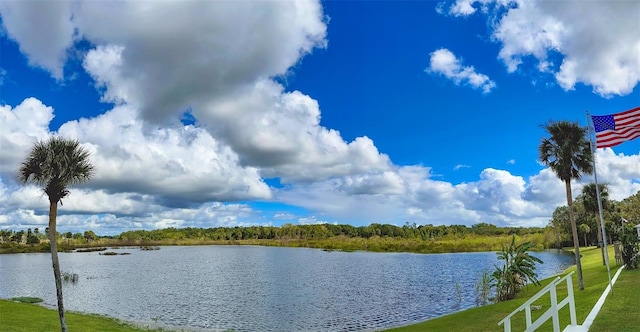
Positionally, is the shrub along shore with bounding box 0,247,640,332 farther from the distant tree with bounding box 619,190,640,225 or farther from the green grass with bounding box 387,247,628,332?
the distant tree with bounding box 619,190,640,225

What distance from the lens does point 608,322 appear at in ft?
44.9

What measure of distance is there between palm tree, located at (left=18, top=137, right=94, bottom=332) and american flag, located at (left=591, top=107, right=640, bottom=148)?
21.4m

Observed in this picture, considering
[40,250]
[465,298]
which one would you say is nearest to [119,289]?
[465,298]

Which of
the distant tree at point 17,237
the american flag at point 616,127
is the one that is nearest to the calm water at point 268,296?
the american flag at point 616,127

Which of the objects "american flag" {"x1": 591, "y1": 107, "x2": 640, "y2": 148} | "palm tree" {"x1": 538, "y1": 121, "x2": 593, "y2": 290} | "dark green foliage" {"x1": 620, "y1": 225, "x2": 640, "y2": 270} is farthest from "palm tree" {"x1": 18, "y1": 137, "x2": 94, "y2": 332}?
"dark green foliage" {"x1": 620, "y1": 225, "x2": 640, "y2": 270}

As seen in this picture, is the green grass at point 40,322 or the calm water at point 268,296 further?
the calm water at point 268,296

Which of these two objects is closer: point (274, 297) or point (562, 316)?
point (562, 316)

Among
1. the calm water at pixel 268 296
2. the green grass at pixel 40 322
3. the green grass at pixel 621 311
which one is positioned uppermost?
the green grass at pixel 621 311

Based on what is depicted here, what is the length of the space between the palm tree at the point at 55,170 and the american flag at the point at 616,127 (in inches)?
844

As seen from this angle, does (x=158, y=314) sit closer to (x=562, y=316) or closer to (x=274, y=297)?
(x=274, y=297)

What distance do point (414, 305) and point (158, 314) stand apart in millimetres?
19865

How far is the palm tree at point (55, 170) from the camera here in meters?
17.8

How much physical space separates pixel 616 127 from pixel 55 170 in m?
22.7

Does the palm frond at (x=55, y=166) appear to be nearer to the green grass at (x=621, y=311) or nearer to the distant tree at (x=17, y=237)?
the green grass at (x=621, y=311)
